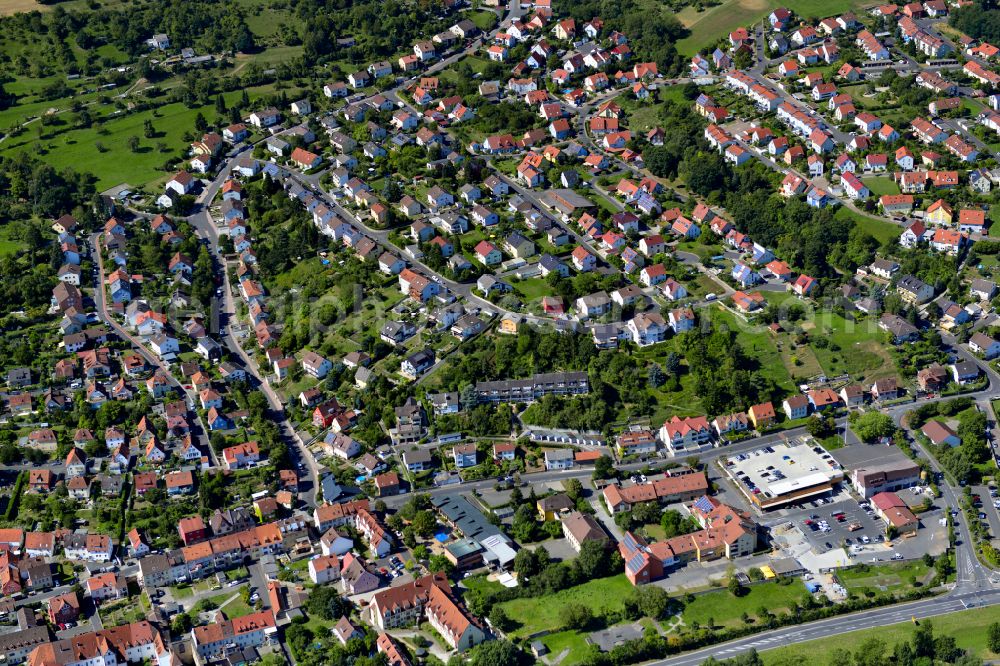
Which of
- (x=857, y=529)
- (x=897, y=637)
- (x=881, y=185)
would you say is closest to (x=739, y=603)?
(x=897, y=637)

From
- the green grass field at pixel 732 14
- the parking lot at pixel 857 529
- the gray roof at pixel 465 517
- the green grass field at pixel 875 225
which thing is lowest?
the parking lot at pixel 857 529

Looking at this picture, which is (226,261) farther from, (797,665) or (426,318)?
(797,665)

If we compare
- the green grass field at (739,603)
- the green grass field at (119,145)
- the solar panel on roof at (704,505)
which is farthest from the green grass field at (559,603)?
the green grass field at (119,145)

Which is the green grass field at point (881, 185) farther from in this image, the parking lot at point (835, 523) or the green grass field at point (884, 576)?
the green grass field at point (884, 576)

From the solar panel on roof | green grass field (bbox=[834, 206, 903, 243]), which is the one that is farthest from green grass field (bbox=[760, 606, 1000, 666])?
green grass field (bbox=[834, 206, 903, 243])

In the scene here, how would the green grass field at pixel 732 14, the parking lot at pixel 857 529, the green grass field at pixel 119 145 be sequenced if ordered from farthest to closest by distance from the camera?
the green grass field at pixel 732 14 < the green grass field at pixel 119 145 < the parking lot at pixel 857 529

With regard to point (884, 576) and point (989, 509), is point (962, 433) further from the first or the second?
point (884, 576)
